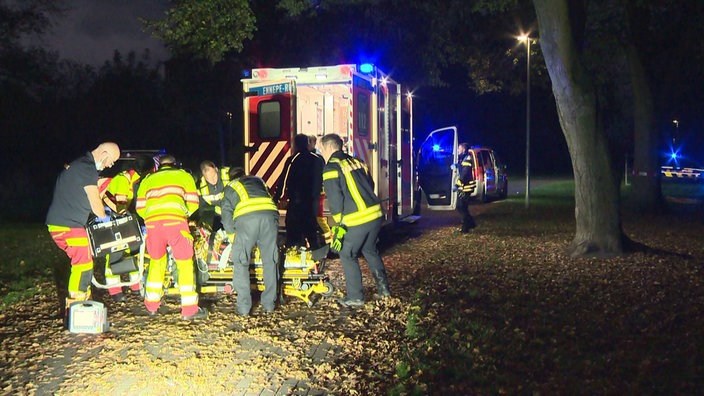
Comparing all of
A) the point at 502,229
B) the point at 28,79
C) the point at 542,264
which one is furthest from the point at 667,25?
the point at 28,79

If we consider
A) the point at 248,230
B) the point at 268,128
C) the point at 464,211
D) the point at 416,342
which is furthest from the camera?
the point at 464,211

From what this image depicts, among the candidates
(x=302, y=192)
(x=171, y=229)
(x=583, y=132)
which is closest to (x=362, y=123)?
(x=302, y=192)

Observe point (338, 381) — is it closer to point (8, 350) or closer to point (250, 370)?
point (250, 370)

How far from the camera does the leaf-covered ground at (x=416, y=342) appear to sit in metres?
5.05

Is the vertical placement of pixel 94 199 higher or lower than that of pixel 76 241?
higher

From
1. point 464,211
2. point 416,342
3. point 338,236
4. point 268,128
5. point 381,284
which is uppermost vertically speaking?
point 268,128

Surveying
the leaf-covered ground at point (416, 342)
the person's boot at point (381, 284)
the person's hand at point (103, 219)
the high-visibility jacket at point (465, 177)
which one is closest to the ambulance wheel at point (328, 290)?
the leaf-covered ground at point (416, 342)

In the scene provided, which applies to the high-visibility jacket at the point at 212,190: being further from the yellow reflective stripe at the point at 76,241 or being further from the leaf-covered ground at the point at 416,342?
the yellow reflective stripe at the point at 76,241

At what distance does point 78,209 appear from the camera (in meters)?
6.52

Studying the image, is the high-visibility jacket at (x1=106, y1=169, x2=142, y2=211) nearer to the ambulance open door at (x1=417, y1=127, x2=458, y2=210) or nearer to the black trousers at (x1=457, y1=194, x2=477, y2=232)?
the black trousers at (x1=457, y1=194, x2=477, y2=232)

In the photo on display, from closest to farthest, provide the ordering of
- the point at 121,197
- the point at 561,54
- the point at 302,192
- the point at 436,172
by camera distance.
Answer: the point at 121,197
the point at 302,192
the point at 561,54
the point at 436,172

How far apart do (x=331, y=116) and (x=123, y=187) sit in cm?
460

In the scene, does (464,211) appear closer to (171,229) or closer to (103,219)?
(171,229)

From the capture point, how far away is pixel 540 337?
240 inches
